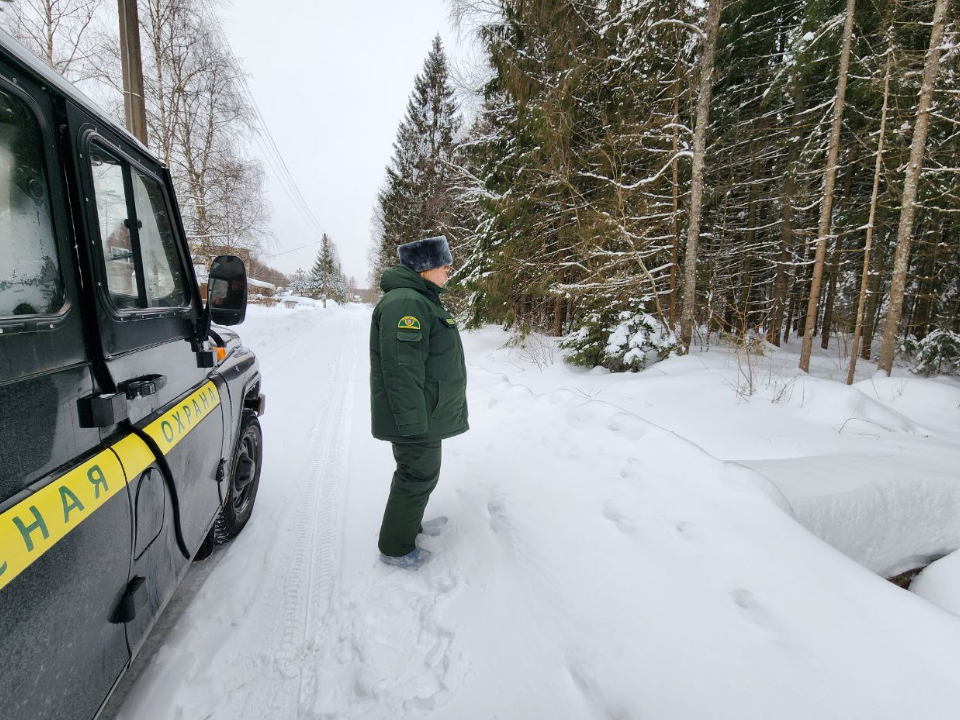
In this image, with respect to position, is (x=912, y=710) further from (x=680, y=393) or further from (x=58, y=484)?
(x=680, y=393)

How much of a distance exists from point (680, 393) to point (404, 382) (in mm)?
4372

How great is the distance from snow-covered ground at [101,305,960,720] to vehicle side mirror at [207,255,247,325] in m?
1.55

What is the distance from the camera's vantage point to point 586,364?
7633mm

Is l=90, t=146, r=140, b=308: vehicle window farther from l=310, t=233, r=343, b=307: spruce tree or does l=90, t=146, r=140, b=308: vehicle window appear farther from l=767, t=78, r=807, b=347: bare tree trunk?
l=310, t=233, r=343, b=307: spruce tree

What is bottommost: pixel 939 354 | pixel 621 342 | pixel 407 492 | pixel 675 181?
pixel 939 354

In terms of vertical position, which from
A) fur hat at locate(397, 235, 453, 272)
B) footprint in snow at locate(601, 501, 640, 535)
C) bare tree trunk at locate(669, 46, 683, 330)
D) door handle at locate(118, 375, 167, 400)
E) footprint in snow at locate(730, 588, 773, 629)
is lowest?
A: footprint in snow at locate(601, 501, 640, 535)

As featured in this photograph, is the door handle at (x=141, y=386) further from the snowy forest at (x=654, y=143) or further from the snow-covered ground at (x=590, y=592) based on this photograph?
the snowy forest at (x=654, y=143)

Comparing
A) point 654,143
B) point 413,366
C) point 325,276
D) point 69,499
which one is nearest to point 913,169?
point 654,143

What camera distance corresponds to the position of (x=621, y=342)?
7.11 meters

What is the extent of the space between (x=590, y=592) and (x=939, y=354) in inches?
577

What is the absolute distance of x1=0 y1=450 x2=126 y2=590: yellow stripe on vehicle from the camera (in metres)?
0.80

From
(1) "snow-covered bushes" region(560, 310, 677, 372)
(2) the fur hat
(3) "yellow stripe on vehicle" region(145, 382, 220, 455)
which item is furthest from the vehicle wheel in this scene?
(1) "snow-covered bushes" region(560, 310, 677, 372)

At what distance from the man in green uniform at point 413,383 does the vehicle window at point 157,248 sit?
3.15ft

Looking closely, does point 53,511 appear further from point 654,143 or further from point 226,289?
point 654,143
